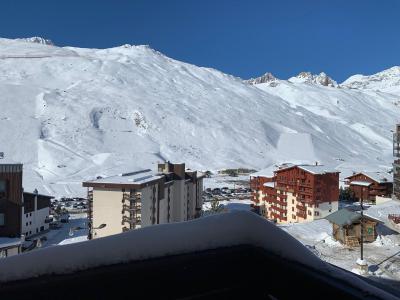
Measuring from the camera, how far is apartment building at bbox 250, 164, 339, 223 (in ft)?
70.8

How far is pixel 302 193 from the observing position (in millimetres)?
21969

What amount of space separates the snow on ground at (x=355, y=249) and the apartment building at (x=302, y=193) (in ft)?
12.2

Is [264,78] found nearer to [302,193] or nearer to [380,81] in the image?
[380,81]

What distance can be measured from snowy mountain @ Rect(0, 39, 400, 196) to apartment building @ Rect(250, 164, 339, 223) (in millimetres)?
18370

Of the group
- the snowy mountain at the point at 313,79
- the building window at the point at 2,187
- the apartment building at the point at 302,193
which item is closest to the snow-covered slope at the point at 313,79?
the snowy mountain at the point at 313,79

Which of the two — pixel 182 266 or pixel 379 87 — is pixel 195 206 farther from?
pixel 379 87

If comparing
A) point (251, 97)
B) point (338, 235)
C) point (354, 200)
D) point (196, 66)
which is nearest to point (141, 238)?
point (338, 235)

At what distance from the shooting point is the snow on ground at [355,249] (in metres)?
11.0

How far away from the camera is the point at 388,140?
255 ft

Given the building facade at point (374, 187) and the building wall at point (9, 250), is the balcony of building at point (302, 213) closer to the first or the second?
the building facade at point (374, 187)

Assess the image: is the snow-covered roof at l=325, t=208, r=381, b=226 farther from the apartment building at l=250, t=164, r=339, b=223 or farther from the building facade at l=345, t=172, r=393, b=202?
the building facade at l=345, t=172, r=393, b=202

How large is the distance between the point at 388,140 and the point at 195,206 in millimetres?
63381

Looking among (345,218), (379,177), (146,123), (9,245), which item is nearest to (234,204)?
(379,177)

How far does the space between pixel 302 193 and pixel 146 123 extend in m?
41.5
